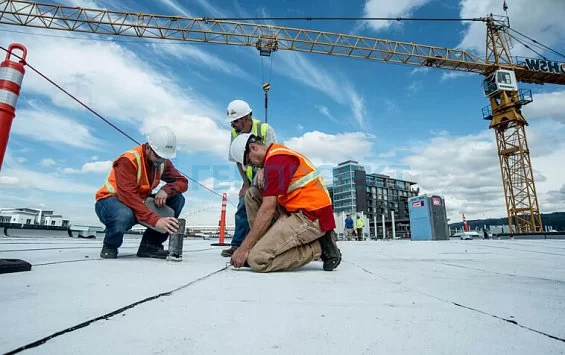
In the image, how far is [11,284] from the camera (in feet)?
3.89

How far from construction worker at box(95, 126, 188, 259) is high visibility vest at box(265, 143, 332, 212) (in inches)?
38.3

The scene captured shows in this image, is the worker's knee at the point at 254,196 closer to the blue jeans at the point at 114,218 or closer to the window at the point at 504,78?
the blue jeans at the point at 114,218

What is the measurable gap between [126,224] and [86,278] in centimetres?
105

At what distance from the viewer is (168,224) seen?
230cm

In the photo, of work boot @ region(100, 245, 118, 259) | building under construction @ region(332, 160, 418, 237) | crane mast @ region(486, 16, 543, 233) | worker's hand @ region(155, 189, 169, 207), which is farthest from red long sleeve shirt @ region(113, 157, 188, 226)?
building under construction @ region(332, 160, 418, 237)

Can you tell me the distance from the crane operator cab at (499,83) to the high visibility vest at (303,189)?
25.1 metres

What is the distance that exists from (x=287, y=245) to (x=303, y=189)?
409mm

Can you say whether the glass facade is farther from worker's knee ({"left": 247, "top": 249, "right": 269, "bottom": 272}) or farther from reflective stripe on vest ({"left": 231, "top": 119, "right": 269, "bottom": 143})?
worker's knee ({"left": 247, "top": 249, "right": 269, "bottom": 272})

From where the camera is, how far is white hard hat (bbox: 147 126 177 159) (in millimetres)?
2531

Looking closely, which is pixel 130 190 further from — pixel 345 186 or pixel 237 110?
pixel 345 186

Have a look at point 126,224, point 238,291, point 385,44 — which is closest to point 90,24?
point 385,44

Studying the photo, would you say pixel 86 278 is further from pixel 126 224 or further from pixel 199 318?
pixel 126 224

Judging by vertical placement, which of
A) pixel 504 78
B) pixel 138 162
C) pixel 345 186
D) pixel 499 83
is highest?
pixel 504 78

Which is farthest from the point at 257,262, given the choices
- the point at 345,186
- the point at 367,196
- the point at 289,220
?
the point at 367,196
